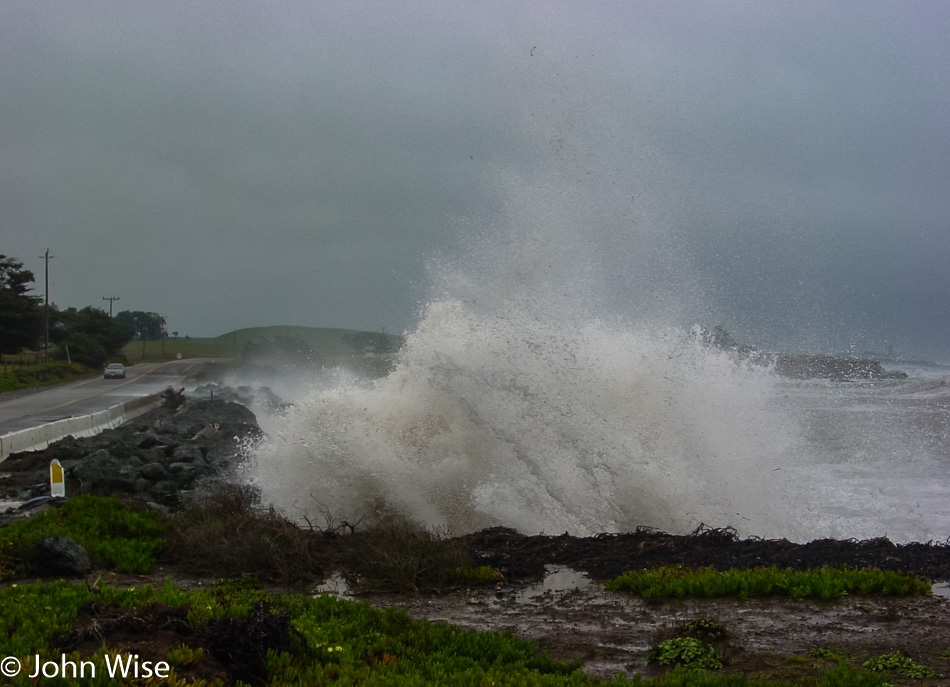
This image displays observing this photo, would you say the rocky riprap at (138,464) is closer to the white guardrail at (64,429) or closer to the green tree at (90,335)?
the white guardrail at (64,429)

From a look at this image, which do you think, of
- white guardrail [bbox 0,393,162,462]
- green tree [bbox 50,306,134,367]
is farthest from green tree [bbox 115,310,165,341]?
white guardrail [bbox 0,393,162,462]

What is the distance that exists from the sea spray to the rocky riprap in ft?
5.60

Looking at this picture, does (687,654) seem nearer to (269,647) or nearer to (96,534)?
(269,647)

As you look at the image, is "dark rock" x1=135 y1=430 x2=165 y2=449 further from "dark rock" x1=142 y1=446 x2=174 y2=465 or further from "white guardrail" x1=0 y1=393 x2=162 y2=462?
"white guardrail" x1=0 y1=393 x2=162 y2=462

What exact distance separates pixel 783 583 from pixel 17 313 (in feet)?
226

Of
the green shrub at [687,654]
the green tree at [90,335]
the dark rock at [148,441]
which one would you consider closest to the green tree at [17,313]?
the green tree at [90,335]

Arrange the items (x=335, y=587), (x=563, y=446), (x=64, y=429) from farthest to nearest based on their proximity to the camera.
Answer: (x=64, y=429) < (x=563, y=446) < (x=335, y=587)

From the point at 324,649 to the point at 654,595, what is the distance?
3386mm

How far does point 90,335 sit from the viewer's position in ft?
262

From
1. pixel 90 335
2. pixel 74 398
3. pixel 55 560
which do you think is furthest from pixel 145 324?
pixel 55 560

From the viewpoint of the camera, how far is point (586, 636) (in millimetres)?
6688

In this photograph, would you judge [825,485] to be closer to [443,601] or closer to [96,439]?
[443,601]

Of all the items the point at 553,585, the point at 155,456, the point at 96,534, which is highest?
the point at 155,456

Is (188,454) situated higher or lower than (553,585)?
higher
